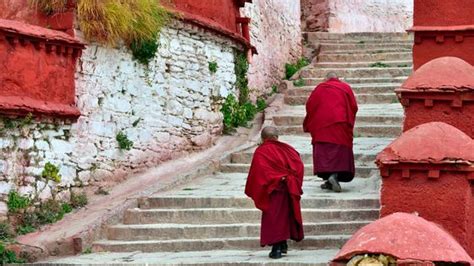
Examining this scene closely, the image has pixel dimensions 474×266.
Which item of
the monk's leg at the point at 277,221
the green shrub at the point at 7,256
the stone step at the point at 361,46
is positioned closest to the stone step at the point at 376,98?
the stone step at the point at 361,46

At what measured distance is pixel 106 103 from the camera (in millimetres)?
11219

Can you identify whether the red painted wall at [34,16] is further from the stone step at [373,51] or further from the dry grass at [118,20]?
the stone step at [373,51]

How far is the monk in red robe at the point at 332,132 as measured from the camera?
10586mm

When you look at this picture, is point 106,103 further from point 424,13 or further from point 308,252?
point 424,13

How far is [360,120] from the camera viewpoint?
Answer: 13828 mm

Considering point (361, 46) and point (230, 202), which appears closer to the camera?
point (230, 202)

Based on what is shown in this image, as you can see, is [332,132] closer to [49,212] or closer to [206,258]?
[206,258]

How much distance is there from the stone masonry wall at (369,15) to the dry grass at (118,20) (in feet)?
32.1

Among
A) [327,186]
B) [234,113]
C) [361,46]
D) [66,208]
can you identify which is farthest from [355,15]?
[66,208]

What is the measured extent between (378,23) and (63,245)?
1426cm

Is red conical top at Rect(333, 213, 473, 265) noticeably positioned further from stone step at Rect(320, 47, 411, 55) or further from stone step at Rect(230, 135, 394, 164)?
stone step at Rect(320, 47, 411, 55)

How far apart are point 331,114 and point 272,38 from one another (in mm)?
6902

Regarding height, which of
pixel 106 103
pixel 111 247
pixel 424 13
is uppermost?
pixel 424 13

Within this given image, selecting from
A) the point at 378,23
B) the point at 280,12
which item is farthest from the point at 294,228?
the point at 378,23
